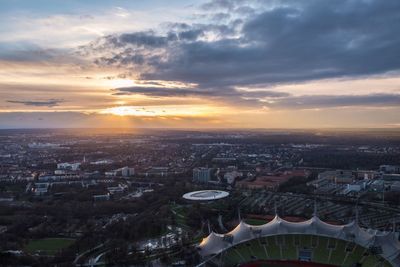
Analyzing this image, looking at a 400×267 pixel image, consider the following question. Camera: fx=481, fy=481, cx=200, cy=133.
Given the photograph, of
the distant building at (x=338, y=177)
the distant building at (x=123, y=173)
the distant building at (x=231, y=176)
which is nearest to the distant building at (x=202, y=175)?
the distant building at (x=231, y=176)

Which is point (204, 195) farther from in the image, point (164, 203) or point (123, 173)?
point (123, 173)

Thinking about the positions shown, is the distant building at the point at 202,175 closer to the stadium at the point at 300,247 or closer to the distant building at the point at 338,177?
the distant building at the point at 338,177

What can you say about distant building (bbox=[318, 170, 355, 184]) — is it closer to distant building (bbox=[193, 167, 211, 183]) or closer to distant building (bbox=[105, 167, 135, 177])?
distant building (bbox=[193, 167, 211, 183])

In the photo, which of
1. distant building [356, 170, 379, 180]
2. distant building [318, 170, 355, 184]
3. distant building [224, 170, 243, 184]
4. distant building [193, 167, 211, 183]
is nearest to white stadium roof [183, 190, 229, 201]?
distant building [224, 170, 243, 184]

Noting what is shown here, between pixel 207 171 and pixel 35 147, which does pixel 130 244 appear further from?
pixel 35 147

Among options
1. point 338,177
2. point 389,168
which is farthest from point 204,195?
point 389,168

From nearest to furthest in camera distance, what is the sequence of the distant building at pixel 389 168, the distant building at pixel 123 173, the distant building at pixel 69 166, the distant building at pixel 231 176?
the distant building at pixel 231 176 → the distant building at pixel 389 168 → the distant building at pixel 123 173 → the distant building at pixel 69 166

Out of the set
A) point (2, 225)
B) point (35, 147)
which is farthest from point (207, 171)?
point (35, 147)
